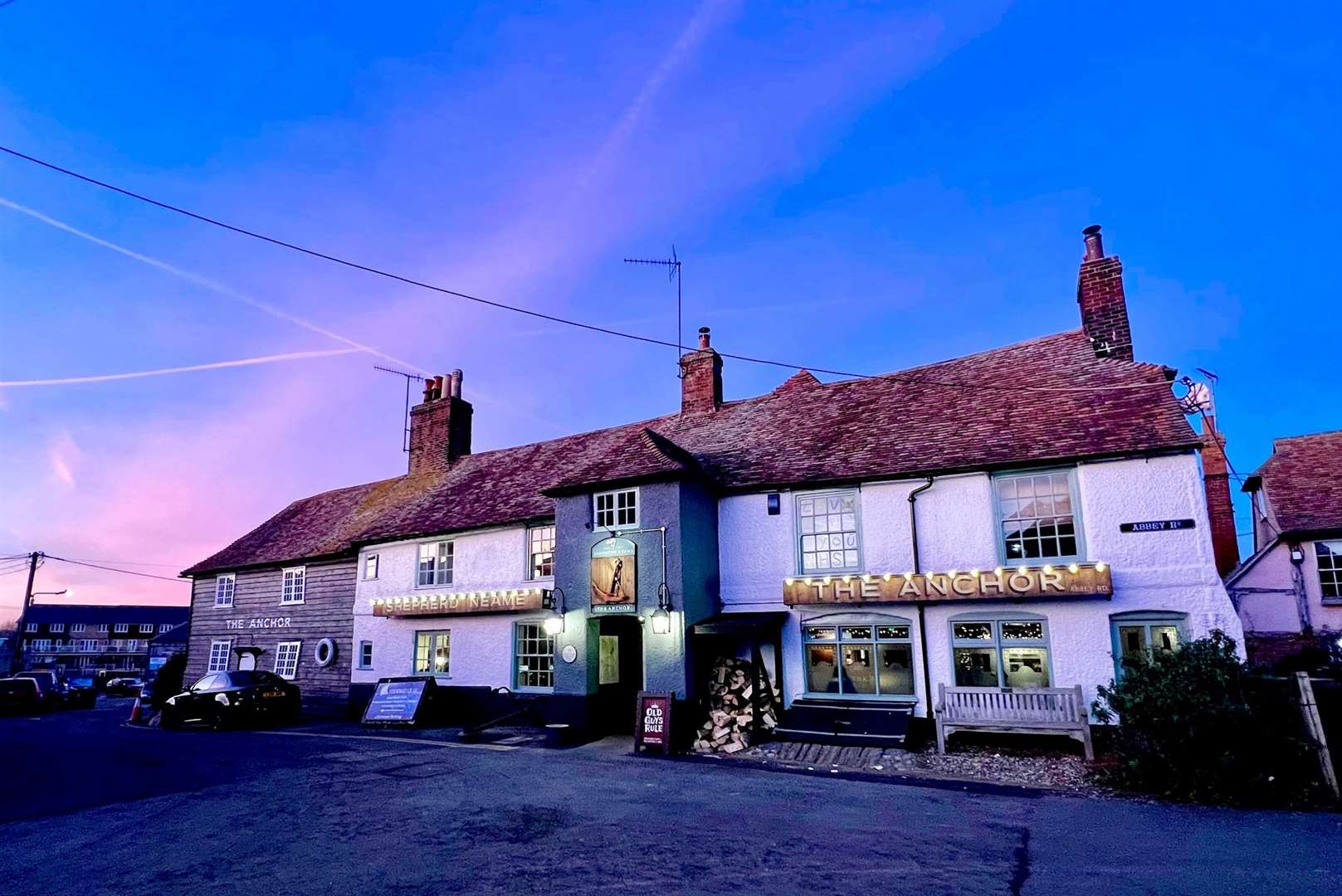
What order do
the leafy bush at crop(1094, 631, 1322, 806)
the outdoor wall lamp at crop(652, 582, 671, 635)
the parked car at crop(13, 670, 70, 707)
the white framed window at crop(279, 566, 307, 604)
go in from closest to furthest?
the leafy bush at crop(1094, 631, 1322, 806) < the outdoor wall lamp at crop(652, 582, 671, 635) < the white framed window at crop(279, 566, 307, 604) < the parked car at crop(13, 670, 70, 707)

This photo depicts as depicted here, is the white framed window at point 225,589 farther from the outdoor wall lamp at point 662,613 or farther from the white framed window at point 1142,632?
the white framed window at point 1142,632

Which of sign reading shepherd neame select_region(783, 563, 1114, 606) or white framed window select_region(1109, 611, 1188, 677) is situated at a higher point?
sign reading shepherd neame select_region(783, 563, 1114, 606)

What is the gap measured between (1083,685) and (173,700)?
2107 cm

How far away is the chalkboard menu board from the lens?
18.3 meters

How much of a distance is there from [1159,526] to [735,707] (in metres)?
7.95

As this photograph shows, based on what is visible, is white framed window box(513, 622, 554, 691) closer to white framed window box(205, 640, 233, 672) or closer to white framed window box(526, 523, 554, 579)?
white framed window box(526, 523, 554, 579)

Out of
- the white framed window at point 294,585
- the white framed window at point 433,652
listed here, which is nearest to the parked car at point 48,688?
the white framed window at point 294,585

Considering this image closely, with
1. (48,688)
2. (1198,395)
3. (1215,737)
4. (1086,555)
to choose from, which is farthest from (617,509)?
(48,688)

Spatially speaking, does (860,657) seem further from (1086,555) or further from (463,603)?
(463,603)

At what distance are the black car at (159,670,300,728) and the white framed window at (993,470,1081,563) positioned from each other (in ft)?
59.0

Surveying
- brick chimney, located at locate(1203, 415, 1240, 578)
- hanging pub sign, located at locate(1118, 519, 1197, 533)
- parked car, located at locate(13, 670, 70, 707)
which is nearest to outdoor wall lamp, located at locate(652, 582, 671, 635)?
hanging pub sign, located at locate(1118, 519, 1197, 533)

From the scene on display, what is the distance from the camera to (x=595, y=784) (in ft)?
34.1

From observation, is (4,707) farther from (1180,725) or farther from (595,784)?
(1180,725)

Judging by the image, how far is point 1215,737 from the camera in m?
9.33
